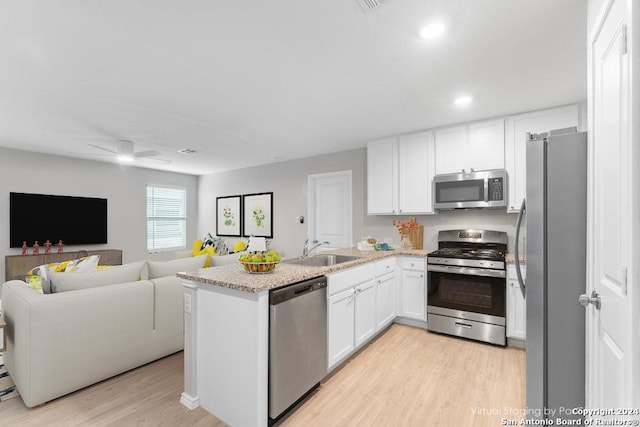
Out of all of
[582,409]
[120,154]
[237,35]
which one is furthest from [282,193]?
[582,409]

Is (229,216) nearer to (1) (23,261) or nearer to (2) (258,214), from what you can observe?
(2) (258,214)

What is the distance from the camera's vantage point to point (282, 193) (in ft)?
Result: 18.7

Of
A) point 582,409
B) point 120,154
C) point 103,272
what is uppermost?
point 120,154

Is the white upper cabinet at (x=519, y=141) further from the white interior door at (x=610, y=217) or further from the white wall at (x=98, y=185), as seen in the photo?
the white wall at (x=98, y=185)

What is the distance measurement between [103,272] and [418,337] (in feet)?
10.4

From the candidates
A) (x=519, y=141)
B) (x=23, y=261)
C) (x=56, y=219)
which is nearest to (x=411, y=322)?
(x=519, y=141)

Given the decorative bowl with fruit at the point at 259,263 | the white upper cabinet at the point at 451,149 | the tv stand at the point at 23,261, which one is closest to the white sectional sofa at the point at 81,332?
the decorative bowl with fruit at the point at 259,263

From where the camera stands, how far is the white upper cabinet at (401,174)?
12.3ft

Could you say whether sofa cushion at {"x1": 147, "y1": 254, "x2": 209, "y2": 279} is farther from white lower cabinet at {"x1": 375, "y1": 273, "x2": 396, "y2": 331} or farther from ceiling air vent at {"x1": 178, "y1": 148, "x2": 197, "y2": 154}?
ceiling air vent at {"x1": 178, "y1": 148, "x2": 197, "y2": 154}

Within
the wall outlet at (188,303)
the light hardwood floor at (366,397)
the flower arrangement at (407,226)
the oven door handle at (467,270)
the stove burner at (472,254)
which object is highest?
the flower arrangement at (407,226)

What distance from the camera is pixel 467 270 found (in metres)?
3.11

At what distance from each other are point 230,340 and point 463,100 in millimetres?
2918

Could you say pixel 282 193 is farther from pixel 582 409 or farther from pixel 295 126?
pixel 582 409

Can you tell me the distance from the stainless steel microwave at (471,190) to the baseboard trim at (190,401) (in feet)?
10.2
